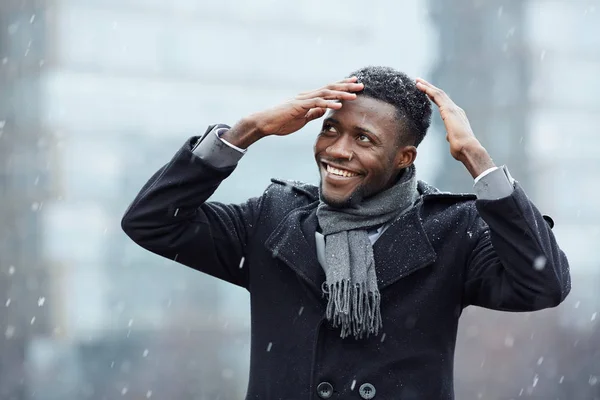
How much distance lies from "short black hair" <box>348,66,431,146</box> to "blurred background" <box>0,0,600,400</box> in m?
27.0

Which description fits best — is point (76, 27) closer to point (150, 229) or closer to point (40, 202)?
point (40, 202)

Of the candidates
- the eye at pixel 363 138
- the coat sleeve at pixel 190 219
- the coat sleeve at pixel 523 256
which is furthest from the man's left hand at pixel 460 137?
the coat sleeve at pixel 190 219

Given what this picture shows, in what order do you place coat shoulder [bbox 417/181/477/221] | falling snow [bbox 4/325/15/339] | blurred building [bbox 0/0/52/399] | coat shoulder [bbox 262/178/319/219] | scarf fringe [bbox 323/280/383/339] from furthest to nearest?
falling snow [bbox 4/325/15/339], blurred building [bbox 0/0/52/399], coat shoulder [bbox 262/178/319/219], coat shoulder [bbox 417/181/477/221], scarf fringe [bbox 323/280/383/339]

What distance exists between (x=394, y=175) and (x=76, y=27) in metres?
33.6

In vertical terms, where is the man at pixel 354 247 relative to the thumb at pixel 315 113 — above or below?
below

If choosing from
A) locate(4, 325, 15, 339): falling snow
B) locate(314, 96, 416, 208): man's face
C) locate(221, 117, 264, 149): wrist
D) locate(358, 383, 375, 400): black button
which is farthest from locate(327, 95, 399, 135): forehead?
locate(4, 325, 15, 339): falling snow

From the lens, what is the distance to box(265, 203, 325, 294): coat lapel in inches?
114

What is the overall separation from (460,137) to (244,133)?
2.10ft

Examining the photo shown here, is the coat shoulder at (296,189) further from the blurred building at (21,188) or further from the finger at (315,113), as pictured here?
the blurred building at (21,188)

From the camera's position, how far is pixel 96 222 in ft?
111

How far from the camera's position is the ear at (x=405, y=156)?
2.95 meters

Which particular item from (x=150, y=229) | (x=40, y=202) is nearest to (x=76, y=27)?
(x=40, y=202)

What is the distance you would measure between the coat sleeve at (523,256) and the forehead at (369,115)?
0.39 meters

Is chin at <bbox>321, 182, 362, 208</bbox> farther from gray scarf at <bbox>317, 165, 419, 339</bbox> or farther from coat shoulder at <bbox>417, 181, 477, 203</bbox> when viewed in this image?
coat shoulder at <bbox>417, 181, 477, 203</bbox>
